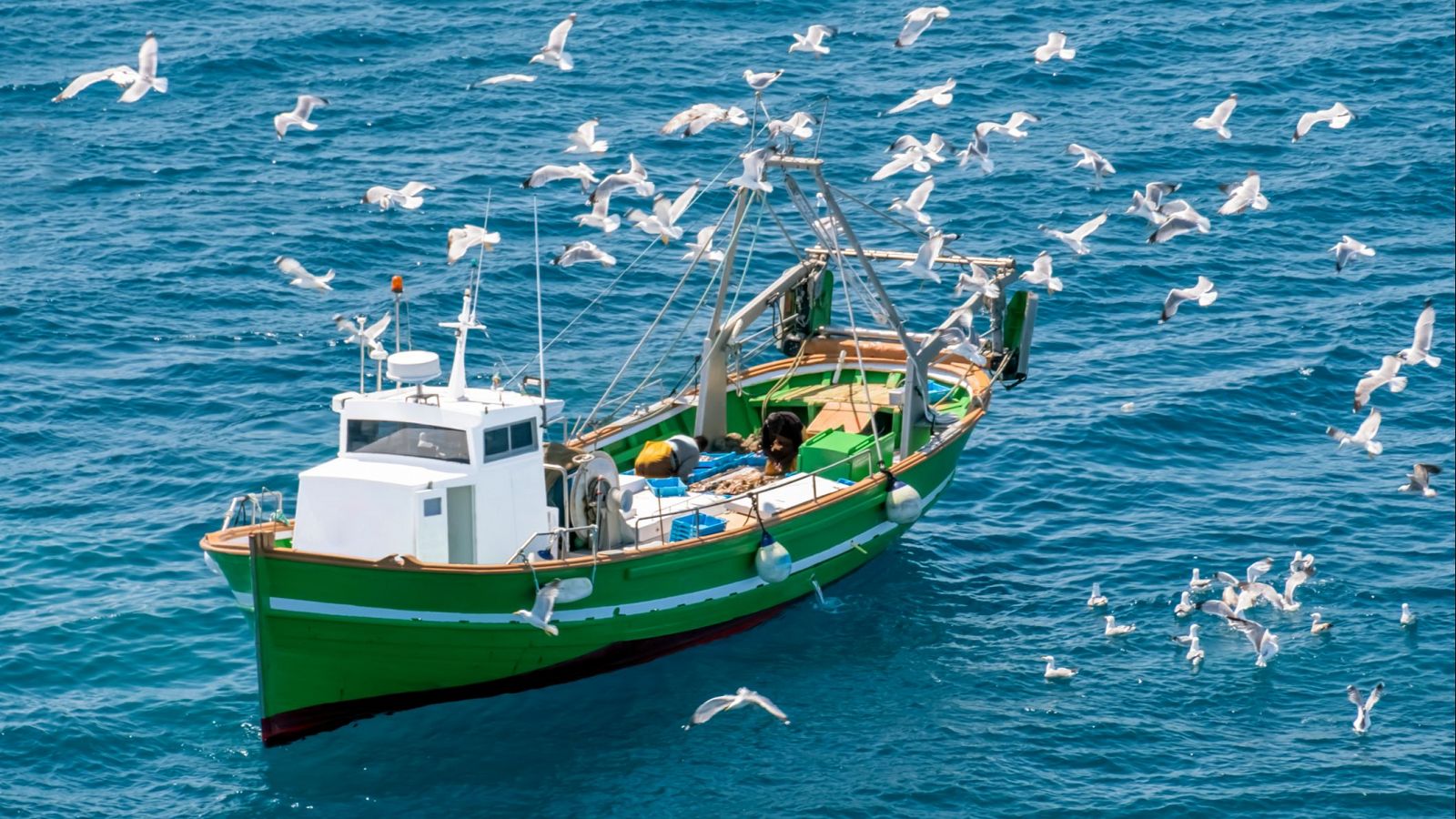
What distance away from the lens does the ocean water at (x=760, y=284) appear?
27031mm

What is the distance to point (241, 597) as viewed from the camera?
26656 millimetres

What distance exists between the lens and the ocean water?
1064 inches

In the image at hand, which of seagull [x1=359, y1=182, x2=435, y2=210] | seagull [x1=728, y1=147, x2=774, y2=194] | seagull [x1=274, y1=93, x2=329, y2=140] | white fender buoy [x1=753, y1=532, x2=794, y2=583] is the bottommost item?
white fender buoy [x1=753, y1=532, x2=794, y2=583]

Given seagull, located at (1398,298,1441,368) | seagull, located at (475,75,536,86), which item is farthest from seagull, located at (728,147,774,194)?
seagull, located at (1398,298,1441,368)

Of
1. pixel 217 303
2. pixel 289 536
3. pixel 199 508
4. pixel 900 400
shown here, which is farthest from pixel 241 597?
pixel 217 303

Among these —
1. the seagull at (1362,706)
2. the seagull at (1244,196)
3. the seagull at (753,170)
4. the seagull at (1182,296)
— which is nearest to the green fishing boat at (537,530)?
the seagull at (753,170)

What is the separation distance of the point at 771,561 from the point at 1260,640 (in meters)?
7.17

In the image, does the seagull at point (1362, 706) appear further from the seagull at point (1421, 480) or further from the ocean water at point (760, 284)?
the seagull at point (1421, 480)

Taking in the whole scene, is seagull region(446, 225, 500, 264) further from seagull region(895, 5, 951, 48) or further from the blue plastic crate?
seagull region(895, 5, 951, 48)

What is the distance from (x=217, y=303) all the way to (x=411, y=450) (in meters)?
16.5

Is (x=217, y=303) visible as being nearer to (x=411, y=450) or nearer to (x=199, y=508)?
(x=199, y=508)

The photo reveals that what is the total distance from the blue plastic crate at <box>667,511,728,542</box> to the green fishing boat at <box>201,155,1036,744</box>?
7cm

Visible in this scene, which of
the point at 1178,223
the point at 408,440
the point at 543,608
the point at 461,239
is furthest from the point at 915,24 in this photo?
the point at 543,608

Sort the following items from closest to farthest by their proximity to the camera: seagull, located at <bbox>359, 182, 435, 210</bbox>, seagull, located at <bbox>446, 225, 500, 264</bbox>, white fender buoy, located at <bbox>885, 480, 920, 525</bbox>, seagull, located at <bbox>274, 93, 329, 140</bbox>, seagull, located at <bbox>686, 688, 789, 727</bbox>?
1. seagull, located at <bbox>686, 688, 789, 727</bbox>
2. white fender buoy, located at <bbox>885, 480, 920, 525</bbox>
3. seagull, located at <bbox>446, 225, 500, 264</bbox>
4. seagull, located at <bbox>274, 93, 329, 140</bbox>
5. seagull, located at <bbox>359, 182, 435, 210</bbox>
